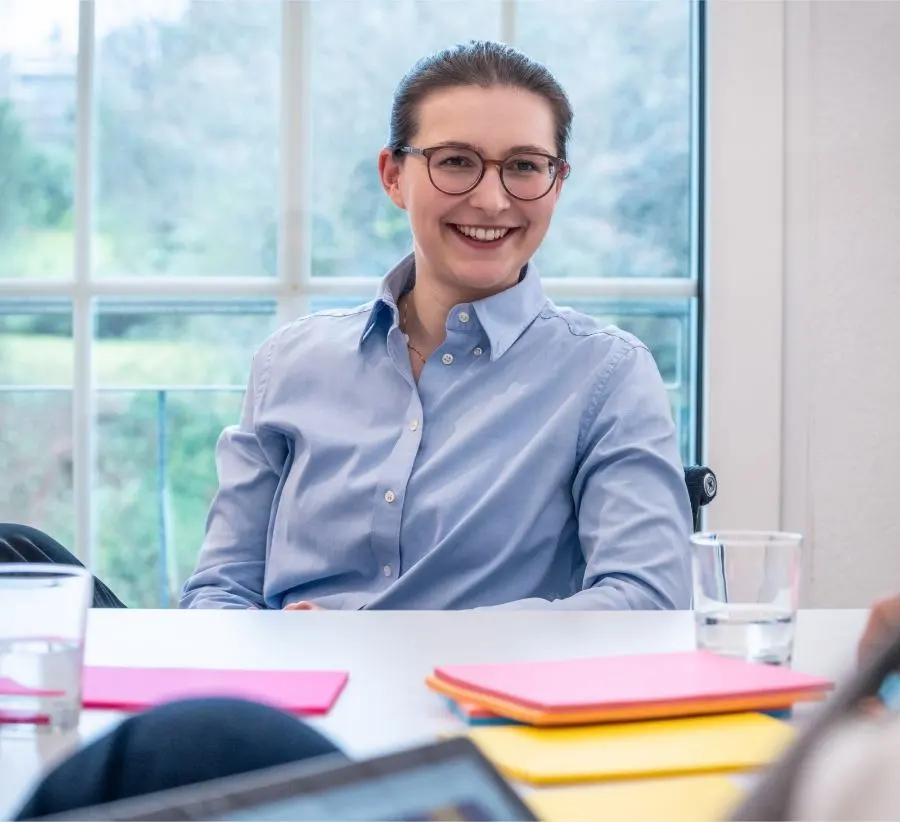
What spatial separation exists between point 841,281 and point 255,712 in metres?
2.36

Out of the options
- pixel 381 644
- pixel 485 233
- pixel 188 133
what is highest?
pixel 188 133

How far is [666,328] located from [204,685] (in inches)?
78.0

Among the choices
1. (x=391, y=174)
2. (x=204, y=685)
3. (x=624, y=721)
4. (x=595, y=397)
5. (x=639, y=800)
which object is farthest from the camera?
(x=391, y=174)

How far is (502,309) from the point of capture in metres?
1.67

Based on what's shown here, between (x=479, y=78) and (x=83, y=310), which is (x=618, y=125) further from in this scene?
(x=83, y=310)

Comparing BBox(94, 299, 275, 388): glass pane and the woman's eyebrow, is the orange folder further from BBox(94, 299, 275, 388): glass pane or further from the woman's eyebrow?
BBox(94, 299, 275, 388): glass pane

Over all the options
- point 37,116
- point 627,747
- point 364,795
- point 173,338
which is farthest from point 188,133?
point 364,795

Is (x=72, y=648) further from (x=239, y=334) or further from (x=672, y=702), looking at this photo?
(x=239, y=334)

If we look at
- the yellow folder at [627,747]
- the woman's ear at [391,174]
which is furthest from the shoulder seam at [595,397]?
the yellow folder at [627,747]

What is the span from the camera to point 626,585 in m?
1.42

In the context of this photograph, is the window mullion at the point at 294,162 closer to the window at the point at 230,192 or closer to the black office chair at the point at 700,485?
the window at the point at 230,192

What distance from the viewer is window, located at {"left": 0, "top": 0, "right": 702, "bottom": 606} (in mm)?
2631

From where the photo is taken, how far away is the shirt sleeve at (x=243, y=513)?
1.60 metres

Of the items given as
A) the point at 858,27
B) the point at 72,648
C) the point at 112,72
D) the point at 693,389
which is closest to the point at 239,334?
the point at 112,72
